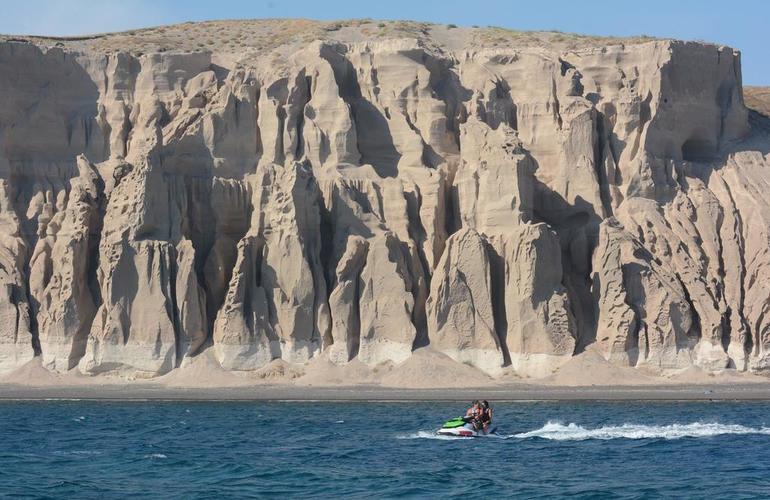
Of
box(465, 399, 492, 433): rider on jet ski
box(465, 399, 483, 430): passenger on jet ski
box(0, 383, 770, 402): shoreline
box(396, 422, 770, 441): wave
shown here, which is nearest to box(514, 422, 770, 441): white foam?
box(396, 422, 770, 441): wave

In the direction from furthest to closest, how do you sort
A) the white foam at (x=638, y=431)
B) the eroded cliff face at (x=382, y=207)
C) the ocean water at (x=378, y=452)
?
the eroded cliff face at (x=382, y=207) < the white foam at (x=638, y=431) < the ocean water at (x=378, y=452)

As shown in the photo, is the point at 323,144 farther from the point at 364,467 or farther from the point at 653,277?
the point at 364,467

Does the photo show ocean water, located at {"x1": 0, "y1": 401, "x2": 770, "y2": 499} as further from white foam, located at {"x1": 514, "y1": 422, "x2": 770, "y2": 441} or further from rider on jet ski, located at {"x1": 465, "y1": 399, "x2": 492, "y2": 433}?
rider on jet ski, located at {"x1": 465, "y1": 399, "x2": 492, "y2": 433}

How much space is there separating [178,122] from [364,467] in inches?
1285

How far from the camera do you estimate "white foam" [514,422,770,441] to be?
148ft

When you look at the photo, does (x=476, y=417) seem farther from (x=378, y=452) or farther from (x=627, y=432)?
(x=378, y=452)

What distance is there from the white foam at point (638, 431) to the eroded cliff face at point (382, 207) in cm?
1392

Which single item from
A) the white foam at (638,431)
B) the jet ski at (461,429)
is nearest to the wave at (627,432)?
the white foam at (638,431)

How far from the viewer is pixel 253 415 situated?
52.3 metres

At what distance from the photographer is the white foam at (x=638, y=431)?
1772 inches

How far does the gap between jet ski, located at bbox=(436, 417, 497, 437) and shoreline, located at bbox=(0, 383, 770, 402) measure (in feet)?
32.4

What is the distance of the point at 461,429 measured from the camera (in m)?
45.9

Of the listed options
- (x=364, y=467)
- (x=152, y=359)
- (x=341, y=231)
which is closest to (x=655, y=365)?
(x=341, y=231)

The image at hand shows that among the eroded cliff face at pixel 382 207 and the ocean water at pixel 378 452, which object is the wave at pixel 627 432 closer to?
the ocean water at pixel 378 452
